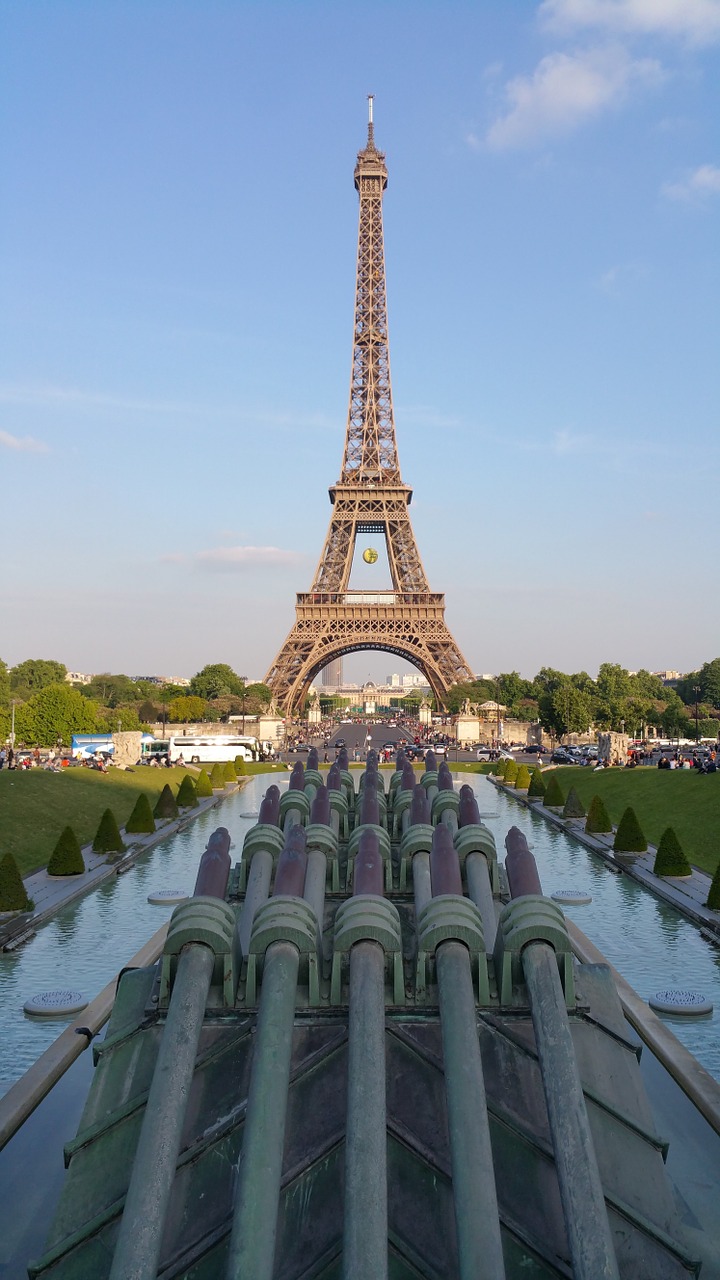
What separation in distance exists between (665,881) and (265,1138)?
22.3 metres

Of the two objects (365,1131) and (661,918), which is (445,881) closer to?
(365,1131)

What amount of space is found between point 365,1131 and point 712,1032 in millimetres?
10952

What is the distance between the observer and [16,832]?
3167cm

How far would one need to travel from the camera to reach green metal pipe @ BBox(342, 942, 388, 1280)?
506 centimetres

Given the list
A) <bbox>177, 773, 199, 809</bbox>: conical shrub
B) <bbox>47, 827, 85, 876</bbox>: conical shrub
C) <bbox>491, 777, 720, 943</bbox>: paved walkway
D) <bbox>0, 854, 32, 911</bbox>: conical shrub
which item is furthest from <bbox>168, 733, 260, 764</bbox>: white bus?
<bbox>0, 854, 32, 911</bbox>: conical shrub

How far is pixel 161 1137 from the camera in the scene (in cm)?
597

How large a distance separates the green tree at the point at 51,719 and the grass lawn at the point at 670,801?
46672mm

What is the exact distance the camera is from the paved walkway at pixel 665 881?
71.8ft

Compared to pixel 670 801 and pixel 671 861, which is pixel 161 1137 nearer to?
pixel 671 861

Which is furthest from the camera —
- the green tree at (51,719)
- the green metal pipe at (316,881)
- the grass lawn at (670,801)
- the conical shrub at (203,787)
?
the green tree at (51,719)

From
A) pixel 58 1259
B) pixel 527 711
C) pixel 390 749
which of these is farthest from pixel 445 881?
pixel 527 711

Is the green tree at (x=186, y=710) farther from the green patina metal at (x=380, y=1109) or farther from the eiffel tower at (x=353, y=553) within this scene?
the green patina metal at (x=380, y=1109)

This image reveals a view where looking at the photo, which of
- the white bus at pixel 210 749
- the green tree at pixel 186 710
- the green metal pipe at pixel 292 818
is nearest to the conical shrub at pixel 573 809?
the green metal pipe at pixel 292 818

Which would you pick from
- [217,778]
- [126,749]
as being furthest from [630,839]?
[126,749]
